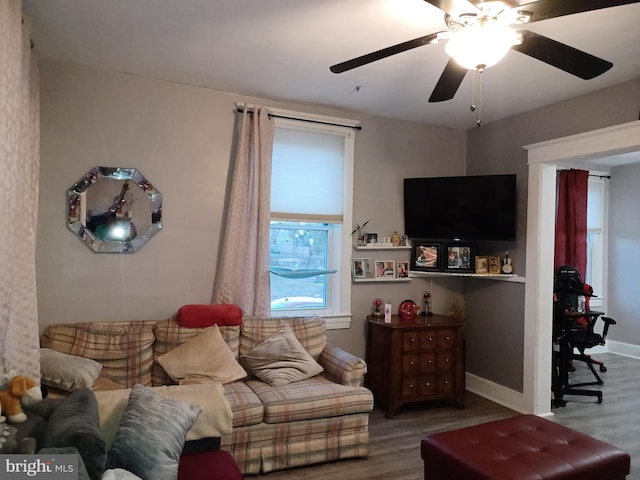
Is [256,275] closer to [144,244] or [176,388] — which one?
[144,244]

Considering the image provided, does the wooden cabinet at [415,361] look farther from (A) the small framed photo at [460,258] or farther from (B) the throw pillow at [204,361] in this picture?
(B) the throw pillow at [204,361]

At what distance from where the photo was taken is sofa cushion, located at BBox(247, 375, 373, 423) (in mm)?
2814

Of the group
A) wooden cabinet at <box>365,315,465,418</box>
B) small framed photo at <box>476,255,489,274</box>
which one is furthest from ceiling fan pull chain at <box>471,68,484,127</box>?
wooden cabinet at <box>365,315,465,418</box>

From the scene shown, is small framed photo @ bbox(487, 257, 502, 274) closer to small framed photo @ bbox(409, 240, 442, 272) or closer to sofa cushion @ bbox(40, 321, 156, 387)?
small framed photo @ bbox(409, 240, 442, 272)

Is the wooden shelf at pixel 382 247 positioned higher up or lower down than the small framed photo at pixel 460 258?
higher up

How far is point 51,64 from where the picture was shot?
10.4 ft

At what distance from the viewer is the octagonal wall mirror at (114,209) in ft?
10.7

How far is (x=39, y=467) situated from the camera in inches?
53.9

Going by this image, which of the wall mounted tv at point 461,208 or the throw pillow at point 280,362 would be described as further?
the wall mounted tv at point 461,208

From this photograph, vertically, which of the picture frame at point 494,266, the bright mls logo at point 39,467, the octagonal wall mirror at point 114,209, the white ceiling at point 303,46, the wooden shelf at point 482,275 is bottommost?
the bright mls logo at point 39,467

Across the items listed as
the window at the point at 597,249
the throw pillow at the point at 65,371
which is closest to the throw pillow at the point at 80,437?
the throw pillow at the point at 65,371

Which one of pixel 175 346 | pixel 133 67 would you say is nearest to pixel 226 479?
pixel 175 346

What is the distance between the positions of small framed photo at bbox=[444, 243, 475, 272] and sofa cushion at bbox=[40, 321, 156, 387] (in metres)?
2.68

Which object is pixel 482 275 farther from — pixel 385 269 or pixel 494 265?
pixel 385 269
